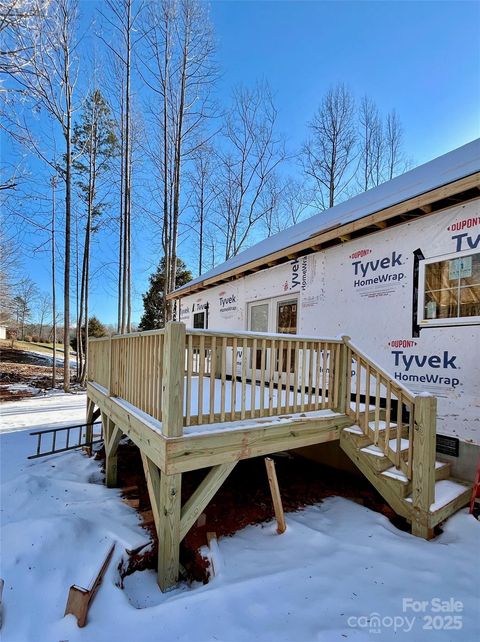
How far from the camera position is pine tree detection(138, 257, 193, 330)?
1980 cm

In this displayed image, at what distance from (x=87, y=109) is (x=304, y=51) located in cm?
996

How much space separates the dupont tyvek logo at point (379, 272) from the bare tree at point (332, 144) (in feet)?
40.6

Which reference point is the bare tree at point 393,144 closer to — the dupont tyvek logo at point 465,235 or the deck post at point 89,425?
the dupont tyvek logo at point 465,235

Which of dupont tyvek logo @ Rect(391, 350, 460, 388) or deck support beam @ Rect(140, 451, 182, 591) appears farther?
dupont tyvek logo @ Rect(391, 350, 460, 388)

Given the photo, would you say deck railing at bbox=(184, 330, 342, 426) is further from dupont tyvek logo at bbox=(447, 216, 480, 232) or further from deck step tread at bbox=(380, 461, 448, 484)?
dupont tyvek logo at bbox=(447, 216, 480, 232)

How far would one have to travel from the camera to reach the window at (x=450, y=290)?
3588 millimetres

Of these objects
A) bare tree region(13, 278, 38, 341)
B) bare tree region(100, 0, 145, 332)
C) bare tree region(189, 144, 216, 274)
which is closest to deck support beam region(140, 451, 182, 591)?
bare tree region(100, 0, 145, 332)

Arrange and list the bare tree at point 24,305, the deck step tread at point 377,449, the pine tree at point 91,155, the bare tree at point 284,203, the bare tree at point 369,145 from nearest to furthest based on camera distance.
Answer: the deck step tread at point 377,449 → the pine tree at point 91,155 → the bare tree at point 369,145 → the bare tree at point 284,203 → the bare tree at point 24,305

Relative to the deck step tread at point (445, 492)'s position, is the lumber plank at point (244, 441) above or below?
above

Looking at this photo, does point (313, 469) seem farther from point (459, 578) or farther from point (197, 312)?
point (197, 312)

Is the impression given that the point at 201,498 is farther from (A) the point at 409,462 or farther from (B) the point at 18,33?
(B) the point at 18,33

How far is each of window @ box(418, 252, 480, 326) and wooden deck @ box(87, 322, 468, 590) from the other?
1232 millimetres

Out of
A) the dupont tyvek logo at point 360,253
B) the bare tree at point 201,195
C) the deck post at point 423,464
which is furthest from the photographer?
the bare tree at point 201,195

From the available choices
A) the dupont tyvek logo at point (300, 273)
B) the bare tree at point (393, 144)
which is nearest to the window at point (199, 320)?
A: the dupont tyvek logo at point (300, 273)
